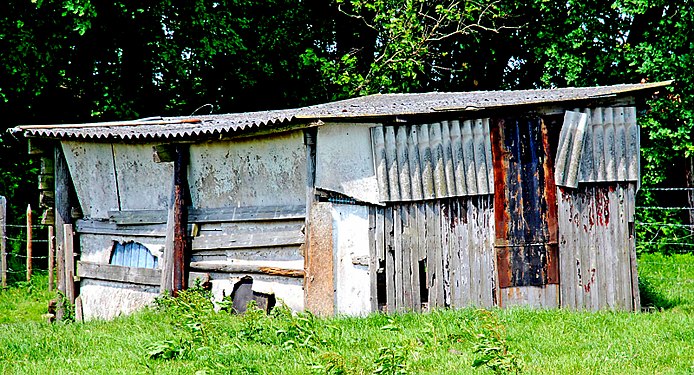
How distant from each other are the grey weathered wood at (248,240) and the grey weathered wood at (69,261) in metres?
2.33

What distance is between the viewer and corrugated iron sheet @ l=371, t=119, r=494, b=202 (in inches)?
381

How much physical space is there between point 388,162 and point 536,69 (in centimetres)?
1266

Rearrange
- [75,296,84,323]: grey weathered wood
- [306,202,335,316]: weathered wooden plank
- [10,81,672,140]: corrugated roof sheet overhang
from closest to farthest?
[10,81,672,140]: corrugated roof sheet overhang → [306,202,335,316]: weathered wooden plank → [75,296,84,323]: grey weathered wood

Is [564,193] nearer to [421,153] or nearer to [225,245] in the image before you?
[421,153]

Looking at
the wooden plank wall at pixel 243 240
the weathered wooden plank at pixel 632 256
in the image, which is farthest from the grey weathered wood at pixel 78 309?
the weathered wooden plank at pixel 632 256

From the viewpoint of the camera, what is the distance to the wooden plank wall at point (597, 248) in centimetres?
1001

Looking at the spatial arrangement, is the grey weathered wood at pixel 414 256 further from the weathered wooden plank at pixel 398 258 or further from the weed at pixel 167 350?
the weed at pixel 167 350

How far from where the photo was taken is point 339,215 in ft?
33.2

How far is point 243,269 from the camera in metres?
10.9

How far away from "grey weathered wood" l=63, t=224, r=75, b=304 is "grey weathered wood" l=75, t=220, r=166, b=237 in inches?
6.4

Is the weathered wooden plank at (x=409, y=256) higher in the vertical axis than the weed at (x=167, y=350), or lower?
higher

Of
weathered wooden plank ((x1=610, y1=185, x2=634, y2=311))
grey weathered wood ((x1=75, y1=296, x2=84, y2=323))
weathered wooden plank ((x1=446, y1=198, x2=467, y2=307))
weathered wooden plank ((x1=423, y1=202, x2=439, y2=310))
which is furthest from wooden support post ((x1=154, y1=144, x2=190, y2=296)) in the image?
weathered wooden plank ((x1=610, y1=185, x2=634, y2=311))

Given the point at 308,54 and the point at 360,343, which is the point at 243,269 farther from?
the point at 308,54

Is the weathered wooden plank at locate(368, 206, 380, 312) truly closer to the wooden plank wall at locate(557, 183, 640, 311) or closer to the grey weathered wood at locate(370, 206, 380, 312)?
the grey weathered wood at locate(370, 206, 380, 312)
